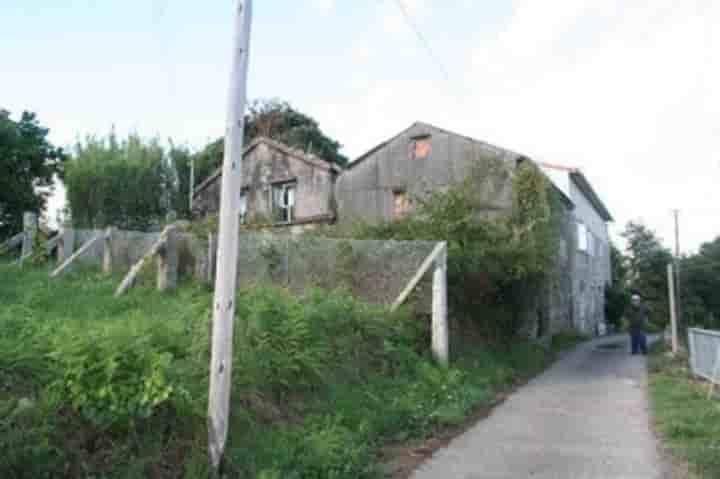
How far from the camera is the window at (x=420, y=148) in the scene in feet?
66.0

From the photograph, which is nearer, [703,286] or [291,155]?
[291,155]

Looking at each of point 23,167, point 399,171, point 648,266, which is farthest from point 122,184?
point 648,266

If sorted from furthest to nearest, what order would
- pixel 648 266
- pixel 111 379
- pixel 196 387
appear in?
pixel 648 266 < pixel 196 387 < pixel 111 379

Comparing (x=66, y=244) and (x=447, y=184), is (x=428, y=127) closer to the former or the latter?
(x=447, y=184)

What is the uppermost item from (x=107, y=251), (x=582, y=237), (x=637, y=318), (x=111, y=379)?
(x=582, y=237)

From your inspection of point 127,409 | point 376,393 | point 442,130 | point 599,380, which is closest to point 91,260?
point 376,393

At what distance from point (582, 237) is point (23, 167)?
2535 centimetres

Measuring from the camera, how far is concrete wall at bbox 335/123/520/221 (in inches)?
754

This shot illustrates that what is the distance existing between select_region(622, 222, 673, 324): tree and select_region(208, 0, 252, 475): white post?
36185mm

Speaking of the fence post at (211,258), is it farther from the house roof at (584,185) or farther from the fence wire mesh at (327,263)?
the house roof at (584,185)

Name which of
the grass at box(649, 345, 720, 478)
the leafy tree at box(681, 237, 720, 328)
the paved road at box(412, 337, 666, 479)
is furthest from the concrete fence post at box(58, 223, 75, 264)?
the leafy tree at box(681, 237, 720, 328)

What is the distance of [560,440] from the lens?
6.41 meters

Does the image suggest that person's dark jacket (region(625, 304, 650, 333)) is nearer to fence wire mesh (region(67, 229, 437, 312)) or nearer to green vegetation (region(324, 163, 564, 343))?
green vegetation (region(324, 163, 564, 343))

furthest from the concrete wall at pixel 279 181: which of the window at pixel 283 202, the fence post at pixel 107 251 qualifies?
the fence post at pixel 107 251
